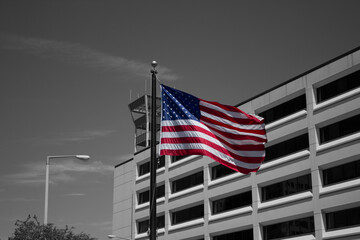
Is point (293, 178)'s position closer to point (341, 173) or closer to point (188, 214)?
point (341, 173)

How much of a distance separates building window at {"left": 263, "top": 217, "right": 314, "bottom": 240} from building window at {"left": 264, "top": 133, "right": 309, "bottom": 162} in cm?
589

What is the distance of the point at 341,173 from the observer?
46031mm

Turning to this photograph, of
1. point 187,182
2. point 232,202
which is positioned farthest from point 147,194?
point 232,202

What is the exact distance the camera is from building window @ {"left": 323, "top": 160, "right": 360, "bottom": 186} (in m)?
44.8

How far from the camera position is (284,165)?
167ft

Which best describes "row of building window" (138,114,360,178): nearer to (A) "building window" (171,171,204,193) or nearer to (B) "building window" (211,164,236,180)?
(B) "building window" (211,164,236,180)

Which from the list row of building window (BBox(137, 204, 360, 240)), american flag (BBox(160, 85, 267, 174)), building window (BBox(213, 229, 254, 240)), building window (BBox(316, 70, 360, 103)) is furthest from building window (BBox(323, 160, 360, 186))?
american flag (BBox(160, 85, 267, 174))

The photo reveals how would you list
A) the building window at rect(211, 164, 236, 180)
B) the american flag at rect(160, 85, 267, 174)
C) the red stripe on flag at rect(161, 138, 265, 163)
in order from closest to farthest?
the red stripe on flag at rect(161, 138, 265, 163) < the american flag at rect(160, 85, 267, 174) < the building window at rect(211, 164, 236, 180)

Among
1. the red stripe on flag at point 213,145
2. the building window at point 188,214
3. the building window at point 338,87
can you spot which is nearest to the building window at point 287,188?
the building window at point 338,87

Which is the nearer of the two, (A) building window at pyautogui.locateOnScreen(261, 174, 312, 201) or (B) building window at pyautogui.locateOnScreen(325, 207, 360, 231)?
(B) building window at pyautogui.locateOnScreen(325, 207, 360, 231)

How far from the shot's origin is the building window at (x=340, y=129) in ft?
150

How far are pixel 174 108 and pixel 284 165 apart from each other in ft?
111

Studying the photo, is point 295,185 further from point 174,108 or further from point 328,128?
point 174,108

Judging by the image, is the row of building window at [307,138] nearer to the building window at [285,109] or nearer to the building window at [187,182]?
the building window at [285,109]
